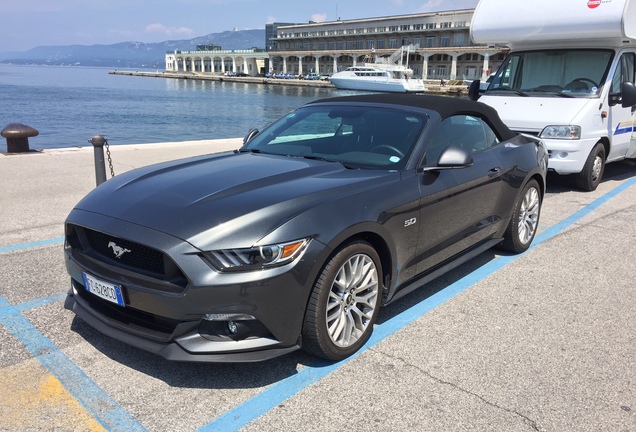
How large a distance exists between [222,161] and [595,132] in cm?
646

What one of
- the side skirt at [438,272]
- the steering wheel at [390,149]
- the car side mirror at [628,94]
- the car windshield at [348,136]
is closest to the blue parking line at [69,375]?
the side skirt at [438,272]

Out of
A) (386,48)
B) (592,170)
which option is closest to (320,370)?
(592,170)

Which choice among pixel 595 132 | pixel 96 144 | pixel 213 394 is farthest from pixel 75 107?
pixel 213 394

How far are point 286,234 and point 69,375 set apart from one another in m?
1.52

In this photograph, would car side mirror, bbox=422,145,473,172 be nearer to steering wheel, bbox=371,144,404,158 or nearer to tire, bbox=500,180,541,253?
steering wheel, bbox=371,144,404,158

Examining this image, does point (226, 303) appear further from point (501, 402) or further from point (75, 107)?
point (75, 107)

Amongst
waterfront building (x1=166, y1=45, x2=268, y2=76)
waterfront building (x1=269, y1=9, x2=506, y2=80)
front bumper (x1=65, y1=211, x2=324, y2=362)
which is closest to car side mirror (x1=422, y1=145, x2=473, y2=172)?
front bumper (x1=65, y1=211, x2=324, y2=362)

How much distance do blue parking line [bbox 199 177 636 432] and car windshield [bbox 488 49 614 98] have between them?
360cm

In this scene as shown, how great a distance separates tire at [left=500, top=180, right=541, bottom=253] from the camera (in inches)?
203

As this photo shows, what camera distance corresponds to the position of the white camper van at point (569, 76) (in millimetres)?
7906

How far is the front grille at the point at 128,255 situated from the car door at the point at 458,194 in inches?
70.1

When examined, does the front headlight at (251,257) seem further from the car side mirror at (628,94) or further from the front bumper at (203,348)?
the car side mirror at (628,94)

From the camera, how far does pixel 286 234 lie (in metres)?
2.79

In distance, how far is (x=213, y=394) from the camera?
2.91m
